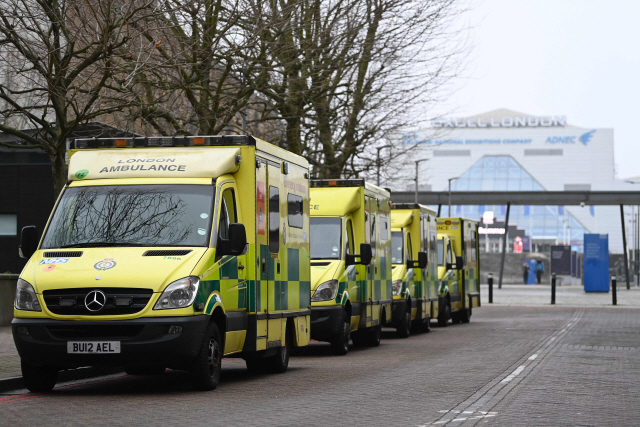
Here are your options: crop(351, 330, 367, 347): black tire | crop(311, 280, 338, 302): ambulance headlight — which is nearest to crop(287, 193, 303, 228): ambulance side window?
crop(311, 280, 338, 302): ambulance headlight

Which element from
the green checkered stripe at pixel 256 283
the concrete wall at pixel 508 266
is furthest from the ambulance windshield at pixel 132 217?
the concrete wall at pixel 508 266

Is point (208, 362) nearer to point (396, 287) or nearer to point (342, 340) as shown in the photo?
point (342, 340)

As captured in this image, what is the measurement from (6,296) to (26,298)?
1172cm

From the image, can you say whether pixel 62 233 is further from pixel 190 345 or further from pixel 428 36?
pixel 428 36

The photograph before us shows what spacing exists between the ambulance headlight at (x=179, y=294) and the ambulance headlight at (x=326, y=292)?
583cm

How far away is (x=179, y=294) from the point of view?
10211mm

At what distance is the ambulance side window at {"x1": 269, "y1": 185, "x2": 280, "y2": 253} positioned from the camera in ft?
41.4

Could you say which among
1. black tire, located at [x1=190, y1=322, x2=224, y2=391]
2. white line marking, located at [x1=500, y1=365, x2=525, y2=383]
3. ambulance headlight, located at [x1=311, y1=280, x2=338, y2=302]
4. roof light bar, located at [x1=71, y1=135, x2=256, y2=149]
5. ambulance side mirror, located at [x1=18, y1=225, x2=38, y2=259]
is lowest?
white line marking, located at [x1=500, y1=365, x2=525, y2=383]

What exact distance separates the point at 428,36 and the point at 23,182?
12769 millimetres

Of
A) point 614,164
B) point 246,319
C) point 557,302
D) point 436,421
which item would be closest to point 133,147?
point 246,319

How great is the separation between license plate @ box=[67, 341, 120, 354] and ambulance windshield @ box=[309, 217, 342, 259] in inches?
279

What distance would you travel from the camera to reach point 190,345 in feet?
33.6

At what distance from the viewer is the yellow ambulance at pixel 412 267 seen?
21.8 m

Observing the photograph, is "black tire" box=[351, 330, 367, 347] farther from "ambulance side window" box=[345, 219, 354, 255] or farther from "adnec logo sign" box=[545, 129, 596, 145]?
"adnec logo sign" box=[545, 129, 596, 145]
